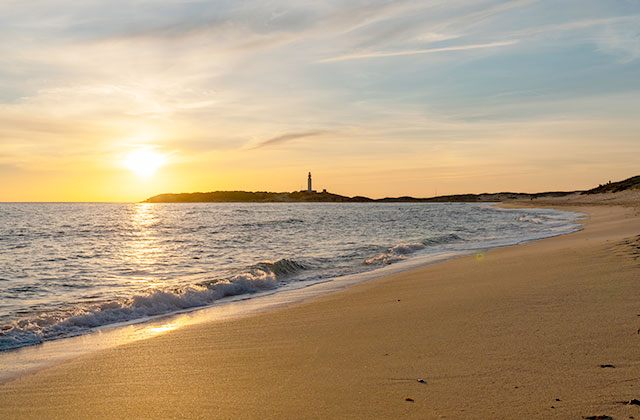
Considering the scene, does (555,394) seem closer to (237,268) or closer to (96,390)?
(96,390)

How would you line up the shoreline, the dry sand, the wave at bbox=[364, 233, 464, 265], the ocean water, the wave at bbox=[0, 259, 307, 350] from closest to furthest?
1. the dry sand
2. the shoreline
3. the wave at bbox=[0, 259, 307, 350]
4. the ocean water
5. the wave at bbox=[364, 233, 464, 265]

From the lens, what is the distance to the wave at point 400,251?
2066 cm

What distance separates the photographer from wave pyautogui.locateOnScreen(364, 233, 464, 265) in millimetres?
20656

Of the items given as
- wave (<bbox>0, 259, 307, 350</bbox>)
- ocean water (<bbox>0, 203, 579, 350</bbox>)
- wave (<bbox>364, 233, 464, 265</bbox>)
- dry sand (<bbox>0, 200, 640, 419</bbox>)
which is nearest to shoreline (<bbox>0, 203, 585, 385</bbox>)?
wave (<bbox>0, 259, 307, 350</bbox>)

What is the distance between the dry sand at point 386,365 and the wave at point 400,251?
11030 millimetres

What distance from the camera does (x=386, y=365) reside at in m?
5.59

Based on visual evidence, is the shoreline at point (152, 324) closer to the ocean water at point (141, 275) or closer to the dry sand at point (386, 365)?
the ocean water at point (141, 275)

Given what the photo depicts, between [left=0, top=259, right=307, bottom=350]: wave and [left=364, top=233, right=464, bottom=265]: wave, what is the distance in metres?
5.38

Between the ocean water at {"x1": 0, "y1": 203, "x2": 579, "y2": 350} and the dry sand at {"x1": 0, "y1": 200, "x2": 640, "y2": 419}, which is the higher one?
the dry sand at {"x1": 0, "y1": 200, "x2": 640, "y2": 419}

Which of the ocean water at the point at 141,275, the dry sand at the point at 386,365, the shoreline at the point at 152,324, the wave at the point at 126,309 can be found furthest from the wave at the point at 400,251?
the dry sand at the point at 386,365

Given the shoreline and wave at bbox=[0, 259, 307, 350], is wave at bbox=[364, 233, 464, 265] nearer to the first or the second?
the shoreline

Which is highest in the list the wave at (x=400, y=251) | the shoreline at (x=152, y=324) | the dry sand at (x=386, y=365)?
the dry sand at (x=386, y=365)

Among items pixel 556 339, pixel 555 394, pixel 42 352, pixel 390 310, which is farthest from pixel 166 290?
pixel 555 394

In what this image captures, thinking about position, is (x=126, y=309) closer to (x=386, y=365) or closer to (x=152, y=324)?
(x=152, y=324)
